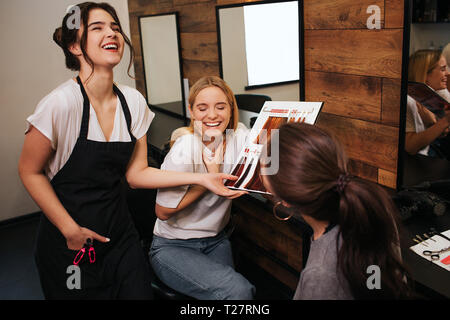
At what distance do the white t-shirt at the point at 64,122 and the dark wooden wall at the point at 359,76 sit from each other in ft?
3.22

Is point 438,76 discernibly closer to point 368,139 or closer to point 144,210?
point 368,139

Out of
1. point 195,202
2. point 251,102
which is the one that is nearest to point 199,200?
point 195,202

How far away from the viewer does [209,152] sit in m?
1.79

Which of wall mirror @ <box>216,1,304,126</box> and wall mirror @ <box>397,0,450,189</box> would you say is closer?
wall mirror @ <box>397,0,450,189</box>

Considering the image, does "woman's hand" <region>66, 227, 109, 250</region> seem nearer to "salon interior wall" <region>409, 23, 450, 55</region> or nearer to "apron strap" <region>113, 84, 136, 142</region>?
"apron strap" <region>113, 84, 136, 142</region>

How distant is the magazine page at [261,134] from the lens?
152cm

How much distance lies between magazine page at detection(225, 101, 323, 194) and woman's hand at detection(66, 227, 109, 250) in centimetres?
53

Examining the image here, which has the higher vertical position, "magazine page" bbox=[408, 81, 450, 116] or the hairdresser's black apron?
"magazine page" bbox=[408, 81, 450, 116]

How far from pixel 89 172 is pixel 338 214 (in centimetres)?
93

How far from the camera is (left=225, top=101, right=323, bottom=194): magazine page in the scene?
59.7 inches

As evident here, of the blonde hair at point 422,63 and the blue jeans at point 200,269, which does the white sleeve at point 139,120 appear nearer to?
the blue jeans at point 200,269

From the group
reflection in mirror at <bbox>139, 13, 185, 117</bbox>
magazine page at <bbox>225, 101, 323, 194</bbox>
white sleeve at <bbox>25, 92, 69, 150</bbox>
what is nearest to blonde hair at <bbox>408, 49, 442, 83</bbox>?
magazine page at <bbox>225, 101, 323, 194</bbox>
